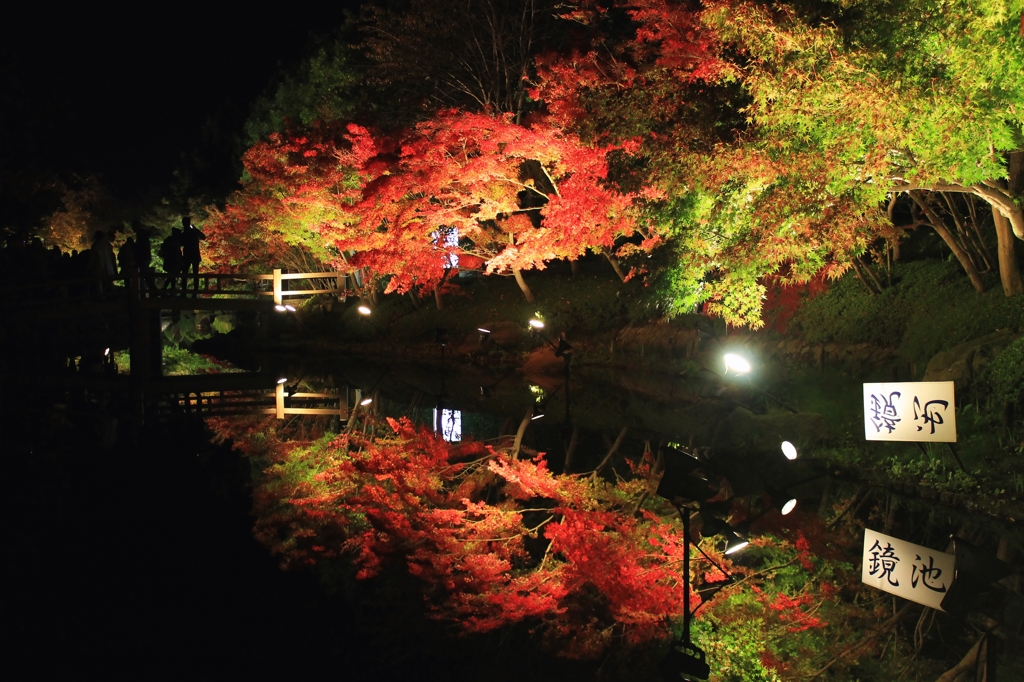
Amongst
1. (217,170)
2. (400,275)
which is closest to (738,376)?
(400,275)

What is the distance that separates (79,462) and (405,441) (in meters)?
4.23

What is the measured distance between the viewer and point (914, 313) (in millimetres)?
12469

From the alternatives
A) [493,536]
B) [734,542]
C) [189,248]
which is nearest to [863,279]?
[734,542]

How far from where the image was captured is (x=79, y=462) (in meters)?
8.63

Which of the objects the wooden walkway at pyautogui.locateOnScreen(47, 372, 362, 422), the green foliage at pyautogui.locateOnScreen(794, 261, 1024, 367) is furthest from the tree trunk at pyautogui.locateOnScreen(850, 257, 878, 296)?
the wooden walkway at pyautogui.locateOnScreen(47, 372, 362, 422)

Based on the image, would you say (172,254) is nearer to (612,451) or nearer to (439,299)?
(439,299)

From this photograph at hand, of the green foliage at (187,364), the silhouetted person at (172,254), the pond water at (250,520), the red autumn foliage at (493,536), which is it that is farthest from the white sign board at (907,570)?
the green foliage at (187,364)

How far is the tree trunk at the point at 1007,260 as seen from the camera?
1012 cm

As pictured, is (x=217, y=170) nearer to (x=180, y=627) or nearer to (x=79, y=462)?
(x=79, y=462)

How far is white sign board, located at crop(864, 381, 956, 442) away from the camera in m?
7.02

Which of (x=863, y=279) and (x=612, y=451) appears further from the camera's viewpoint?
(x=863, y=279)

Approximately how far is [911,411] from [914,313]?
609cm

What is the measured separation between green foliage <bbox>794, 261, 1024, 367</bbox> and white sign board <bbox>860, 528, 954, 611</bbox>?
17.3 feet

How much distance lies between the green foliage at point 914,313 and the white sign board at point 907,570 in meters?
5.26
